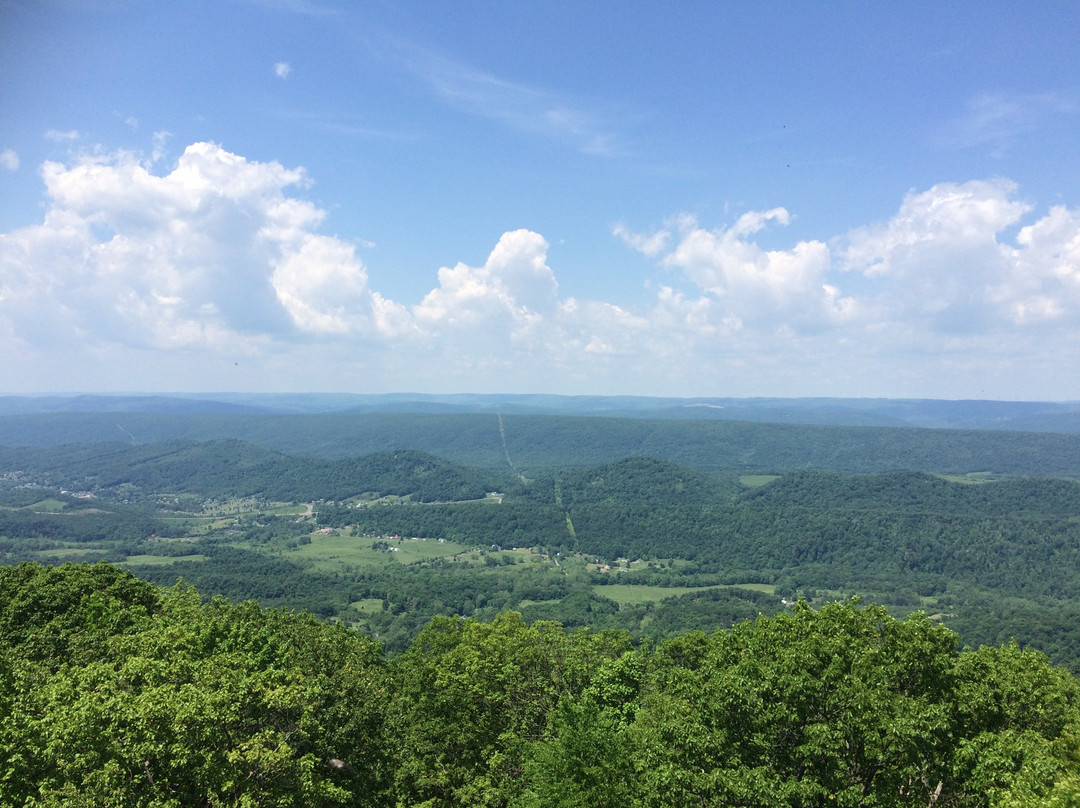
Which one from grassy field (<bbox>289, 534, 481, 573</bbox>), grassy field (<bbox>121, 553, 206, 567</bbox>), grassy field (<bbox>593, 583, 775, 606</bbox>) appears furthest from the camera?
grassy field (<bbox>289, 534, 481, 573</bbox>)

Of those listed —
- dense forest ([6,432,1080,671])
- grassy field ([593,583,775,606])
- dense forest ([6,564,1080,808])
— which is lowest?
grassy field ([593,583,775,606])

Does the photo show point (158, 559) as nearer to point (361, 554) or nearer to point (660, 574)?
point (361, 554)

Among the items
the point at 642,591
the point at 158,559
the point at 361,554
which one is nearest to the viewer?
Answer: the point at 642,591

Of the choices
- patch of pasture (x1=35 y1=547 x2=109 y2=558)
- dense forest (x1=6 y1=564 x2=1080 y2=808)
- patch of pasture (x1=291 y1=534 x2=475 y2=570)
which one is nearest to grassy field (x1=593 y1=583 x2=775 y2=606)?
patch of pasture (x1=291 y1=534 x2=475 y2=570)

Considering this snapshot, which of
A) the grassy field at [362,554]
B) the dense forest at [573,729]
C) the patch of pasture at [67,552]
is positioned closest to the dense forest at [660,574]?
the patch of pasture at [67,552]

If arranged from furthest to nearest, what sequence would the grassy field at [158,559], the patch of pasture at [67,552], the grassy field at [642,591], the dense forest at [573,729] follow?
the patch of pasture at [67,552] < the grassy field at [158,559] < the grassy field at [642,591] < the dense forest at [573,729]

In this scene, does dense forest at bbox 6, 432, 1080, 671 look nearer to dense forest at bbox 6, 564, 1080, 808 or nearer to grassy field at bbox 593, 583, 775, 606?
grassy field at bbox 593, 583, 775, 606

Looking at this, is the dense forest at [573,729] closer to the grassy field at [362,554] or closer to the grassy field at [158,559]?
the grassy field at [362,554]

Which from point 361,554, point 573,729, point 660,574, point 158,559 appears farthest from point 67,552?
point 573,729
